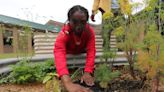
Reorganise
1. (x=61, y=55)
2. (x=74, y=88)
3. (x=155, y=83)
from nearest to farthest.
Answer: (x=74, y=88) < (x=155, y=83) < (x=61, y=55)

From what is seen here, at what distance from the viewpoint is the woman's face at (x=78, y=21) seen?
125 inches

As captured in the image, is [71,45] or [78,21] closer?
[78,21]

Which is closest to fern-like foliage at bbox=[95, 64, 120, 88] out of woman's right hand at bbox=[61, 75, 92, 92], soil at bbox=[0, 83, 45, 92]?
woman's right hand at bbox=[61, 75, 92, 92]

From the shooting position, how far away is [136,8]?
357 centimetres

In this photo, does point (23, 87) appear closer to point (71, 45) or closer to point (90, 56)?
point (71, 45)

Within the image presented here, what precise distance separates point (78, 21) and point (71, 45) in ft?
1.75

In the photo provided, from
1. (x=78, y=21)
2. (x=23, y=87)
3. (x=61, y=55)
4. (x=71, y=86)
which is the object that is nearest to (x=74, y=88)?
(x=71, y=86)

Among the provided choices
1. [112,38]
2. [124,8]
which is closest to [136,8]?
[124,8]

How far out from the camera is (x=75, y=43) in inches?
142

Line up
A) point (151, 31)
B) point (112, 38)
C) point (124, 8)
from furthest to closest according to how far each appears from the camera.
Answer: point (112, 38) < point (124, 8) < point (151, 31)

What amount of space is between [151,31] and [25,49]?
169cm

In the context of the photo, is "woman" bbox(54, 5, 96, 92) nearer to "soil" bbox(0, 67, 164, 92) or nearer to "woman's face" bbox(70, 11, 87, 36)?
"woman's face" bbox(70, 11, 87, 36)

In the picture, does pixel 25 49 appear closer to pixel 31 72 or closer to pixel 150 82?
pixel 31 72

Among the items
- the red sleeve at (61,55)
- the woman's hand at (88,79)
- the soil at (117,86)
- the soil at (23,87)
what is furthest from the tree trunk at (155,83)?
the soil at (23,87)
